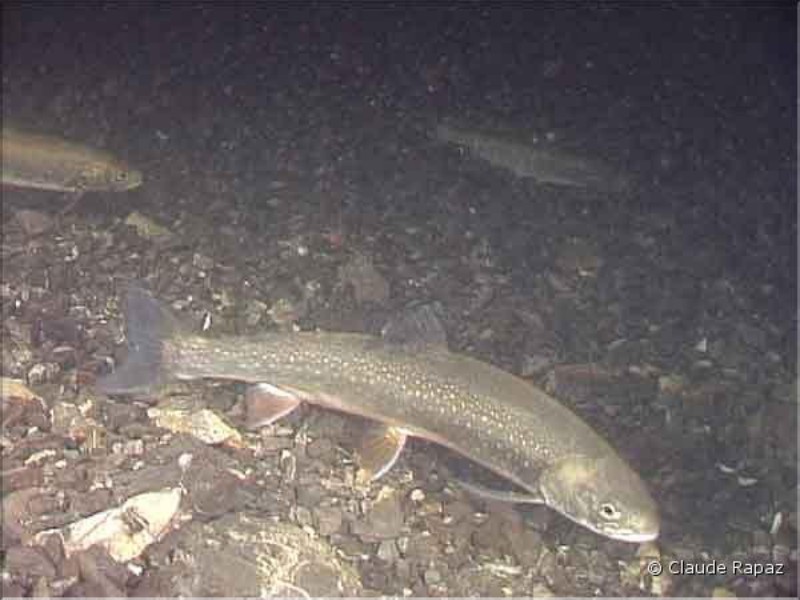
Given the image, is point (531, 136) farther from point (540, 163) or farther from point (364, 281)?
point (364, 281)

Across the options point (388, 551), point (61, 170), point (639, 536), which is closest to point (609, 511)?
point (639, 536)

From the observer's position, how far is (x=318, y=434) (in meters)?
5.09

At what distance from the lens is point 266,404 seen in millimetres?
4906

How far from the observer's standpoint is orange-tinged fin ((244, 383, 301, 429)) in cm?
489

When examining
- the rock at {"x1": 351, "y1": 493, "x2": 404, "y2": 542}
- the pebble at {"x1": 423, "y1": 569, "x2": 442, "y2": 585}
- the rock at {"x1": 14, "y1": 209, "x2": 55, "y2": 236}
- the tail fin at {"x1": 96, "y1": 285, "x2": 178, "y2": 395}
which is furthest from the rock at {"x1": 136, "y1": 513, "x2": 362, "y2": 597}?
the rock at {"x1": 14, "y1": 209, "x2": 55, "y2": 236}

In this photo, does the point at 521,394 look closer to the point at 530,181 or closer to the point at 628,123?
the point at 530,181

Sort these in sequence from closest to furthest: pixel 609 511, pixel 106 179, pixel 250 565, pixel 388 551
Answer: pixel 250 565, pixel 609 511, pixel 388 551, pixel 106 179

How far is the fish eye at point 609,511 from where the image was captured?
13.5ft

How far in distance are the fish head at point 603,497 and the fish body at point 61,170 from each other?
5.20 meters

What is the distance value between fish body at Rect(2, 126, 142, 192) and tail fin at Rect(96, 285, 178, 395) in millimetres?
3509

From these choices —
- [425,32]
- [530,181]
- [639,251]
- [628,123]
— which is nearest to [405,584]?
[639,251]

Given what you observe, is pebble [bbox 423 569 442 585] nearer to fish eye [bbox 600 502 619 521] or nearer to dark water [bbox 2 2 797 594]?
dark water [bbox 2 2 797 594]

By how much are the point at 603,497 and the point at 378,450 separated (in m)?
1.24

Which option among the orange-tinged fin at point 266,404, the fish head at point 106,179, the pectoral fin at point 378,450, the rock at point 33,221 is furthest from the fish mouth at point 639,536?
the fish head at point 106,179
